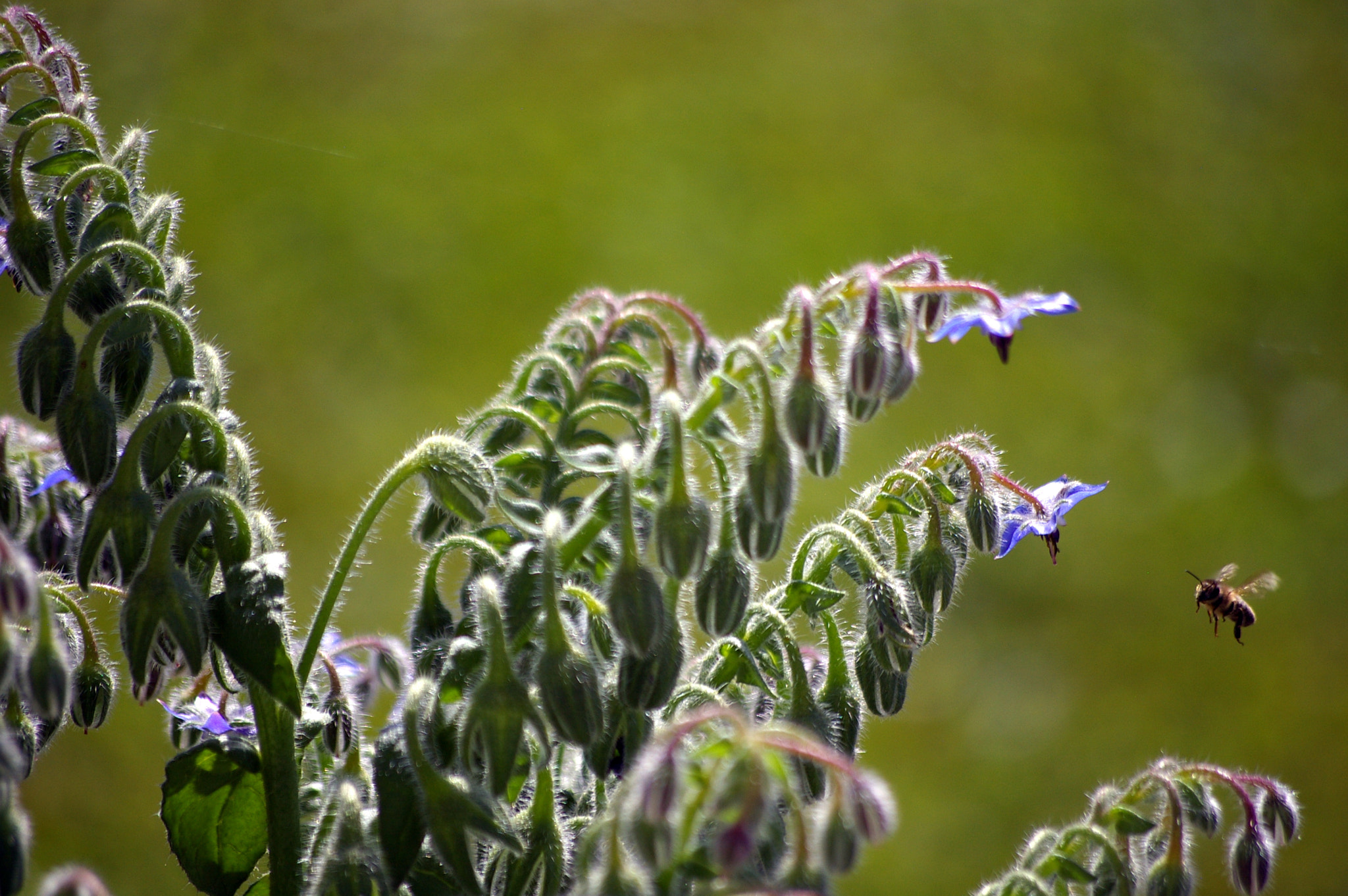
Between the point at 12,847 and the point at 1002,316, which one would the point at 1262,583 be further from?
the point at 12,847

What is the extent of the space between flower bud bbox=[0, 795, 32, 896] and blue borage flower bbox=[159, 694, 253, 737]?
8.2 inches

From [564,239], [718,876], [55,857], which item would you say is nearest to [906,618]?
[718,876]

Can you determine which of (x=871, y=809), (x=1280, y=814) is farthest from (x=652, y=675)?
(x=1280, y=814)

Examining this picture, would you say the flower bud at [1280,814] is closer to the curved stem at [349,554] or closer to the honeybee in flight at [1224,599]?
the honeybee in flight at [1224,599]

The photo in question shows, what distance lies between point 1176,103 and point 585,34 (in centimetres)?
154

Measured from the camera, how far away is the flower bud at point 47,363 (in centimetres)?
59

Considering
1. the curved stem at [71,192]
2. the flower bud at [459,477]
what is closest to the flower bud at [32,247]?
the curved stem at [71,192]

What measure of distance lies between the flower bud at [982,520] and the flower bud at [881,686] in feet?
0.26

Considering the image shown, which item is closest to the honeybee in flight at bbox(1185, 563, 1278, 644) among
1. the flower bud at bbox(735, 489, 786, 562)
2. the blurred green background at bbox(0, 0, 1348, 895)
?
the flower bud at bbox(735, 489, 786, 562)

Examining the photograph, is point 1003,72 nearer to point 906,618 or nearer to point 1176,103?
point 1176,103

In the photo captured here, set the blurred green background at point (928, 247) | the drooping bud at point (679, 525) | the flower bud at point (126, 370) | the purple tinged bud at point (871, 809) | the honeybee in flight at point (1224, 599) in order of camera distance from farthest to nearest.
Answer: the blurred green background at point (928, 247) < the honeybee in flight at point (1224, 599) < the flower bud at point (126, 370) < the drooping bud at point (679, 525) < the purple tinged bud at point (871, 809)

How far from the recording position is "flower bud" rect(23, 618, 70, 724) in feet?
1.52

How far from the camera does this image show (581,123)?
2.84 meters

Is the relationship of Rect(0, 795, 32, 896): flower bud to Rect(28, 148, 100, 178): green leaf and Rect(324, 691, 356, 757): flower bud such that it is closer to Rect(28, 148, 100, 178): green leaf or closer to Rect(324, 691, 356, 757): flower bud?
Rect(324, 691, 356, 757): flower bud
